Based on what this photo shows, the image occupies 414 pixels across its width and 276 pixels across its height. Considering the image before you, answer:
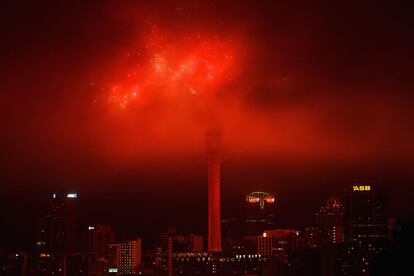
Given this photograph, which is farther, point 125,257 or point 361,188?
point 125,257

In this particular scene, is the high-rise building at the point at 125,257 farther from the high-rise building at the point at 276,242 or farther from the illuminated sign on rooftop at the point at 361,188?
the illuminated sign on rooftop at the point at 361,188

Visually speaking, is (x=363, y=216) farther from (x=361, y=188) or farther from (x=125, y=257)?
(x=125, y=257)

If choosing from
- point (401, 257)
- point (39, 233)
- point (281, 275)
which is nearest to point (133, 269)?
point (39, 233)

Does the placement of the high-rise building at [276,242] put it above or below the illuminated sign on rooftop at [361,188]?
below

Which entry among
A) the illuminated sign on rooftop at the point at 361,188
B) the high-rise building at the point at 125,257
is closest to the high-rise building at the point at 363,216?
the illuminated sign on rooftop at the point at 361,188

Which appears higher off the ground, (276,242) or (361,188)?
(361,188)

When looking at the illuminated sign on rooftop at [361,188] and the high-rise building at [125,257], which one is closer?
the illuminated sign on rooftop at [361,188]

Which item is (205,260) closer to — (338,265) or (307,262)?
(307,262)

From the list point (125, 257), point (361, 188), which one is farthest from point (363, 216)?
point (125, 257)
